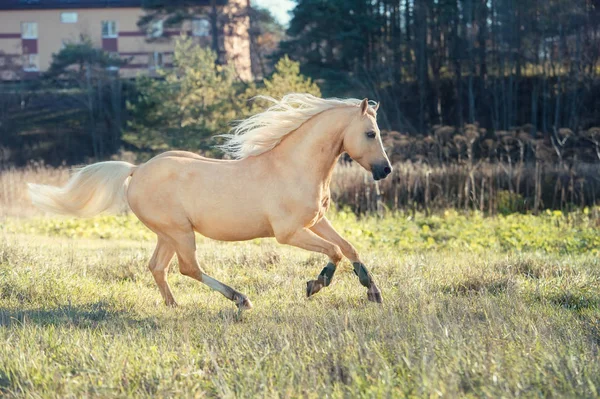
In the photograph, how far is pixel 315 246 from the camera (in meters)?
7.39

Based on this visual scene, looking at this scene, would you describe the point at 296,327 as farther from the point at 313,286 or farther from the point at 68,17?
the point at 68,17

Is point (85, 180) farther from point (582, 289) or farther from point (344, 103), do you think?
point (582, 289)

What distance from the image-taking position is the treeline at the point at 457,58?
32.8m

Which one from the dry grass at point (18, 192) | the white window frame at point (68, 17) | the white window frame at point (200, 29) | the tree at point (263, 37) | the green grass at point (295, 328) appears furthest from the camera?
the white window frame at point (68, 17)

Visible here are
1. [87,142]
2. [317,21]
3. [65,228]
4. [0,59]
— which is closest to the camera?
[65,228]

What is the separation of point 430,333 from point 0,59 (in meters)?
46.5

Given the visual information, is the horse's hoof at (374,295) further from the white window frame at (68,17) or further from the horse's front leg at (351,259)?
the white window frame at (68,17)

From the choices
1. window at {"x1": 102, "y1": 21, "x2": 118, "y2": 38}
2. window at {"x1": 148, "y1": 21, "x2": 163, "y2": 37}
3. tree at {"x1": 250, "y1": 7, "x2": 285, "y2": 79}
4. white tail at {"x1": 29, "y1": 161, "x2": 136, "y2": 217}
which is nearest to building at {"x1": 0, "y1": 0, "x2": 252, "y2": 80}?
window at {"x1": 102, "y1": 21, "x2": 118, "y2": 38}

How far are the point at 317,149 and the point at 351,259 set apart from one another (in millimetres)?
1082

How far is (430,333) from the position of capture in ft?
17.3

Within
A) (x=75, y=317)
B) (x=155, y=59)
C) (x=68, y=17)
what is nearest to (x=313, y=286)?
(x=75, y=317)

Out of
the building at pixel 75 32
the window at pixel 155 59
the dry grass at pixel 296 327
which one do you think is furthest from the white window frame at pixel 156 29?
the dry grass at pixel 296 327

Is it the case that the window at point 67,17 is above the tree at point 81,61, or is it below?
above

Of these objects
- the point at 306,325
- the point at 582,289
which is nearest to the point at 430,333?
Answer: the point at 306,325
